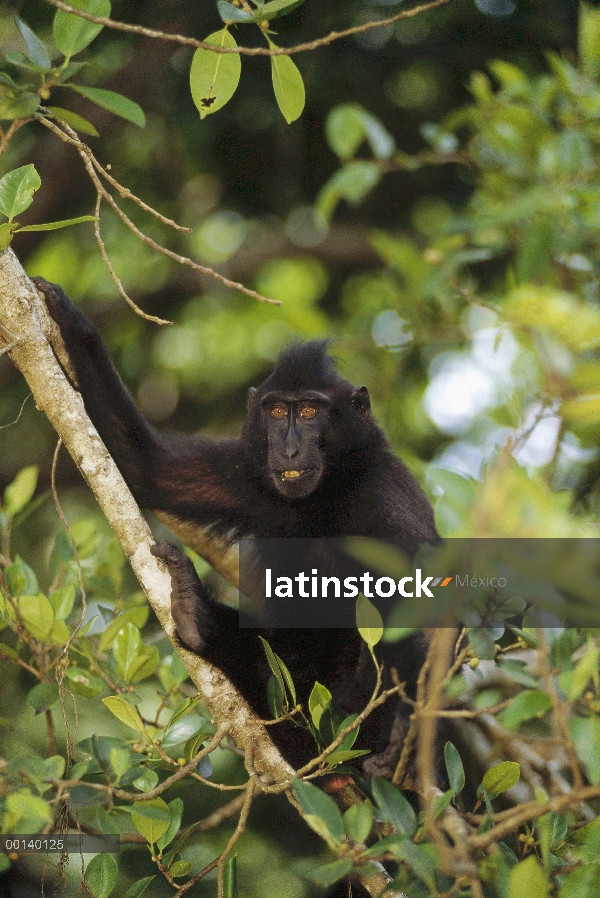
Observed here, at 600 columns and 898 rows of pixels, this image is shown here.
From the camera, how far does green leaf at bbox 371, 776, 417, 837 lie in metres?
2.44

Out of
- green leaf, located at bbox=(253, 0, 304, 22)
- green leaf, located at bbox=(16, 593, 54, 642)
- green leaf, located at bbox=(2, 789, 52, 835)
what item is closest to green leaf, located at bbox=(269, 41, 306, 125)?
green leaf, located at bbox=(253, 0, 304, 22)

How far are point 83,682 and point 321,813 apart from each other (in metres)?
1.40

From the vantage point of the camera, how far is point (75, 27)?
3121 mm

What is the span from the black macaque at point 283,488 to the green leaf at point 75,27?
136 centimetres

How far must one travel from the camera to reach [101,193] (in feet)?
10.7

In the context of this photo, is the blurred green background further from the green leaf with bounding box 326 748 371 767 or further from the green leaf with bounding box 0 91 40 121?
the green leaf with bounding box 0 91 40 121

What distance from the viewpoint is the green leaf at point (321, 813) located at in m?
2.23

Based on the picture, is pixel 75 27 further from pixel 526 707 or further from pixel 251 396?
pixel 526 707

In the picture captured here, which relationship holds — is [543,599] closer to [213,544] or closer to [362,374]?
[213,544]

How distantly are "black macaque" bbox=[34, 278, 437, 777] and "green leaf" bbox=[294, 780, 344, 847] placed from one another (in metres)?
1.39

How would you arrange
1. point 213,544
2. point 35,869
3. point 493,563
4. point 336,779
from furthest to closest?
point 213,544 < point 35,869 < point 336,779 < point 493,563

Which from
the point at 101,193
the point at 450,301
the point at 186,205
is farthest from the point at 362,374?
the point at 186,205

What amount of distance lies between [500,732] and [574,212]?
109 inches

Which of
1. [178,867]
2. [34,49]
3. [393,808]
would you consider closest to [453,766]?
[393,808]
